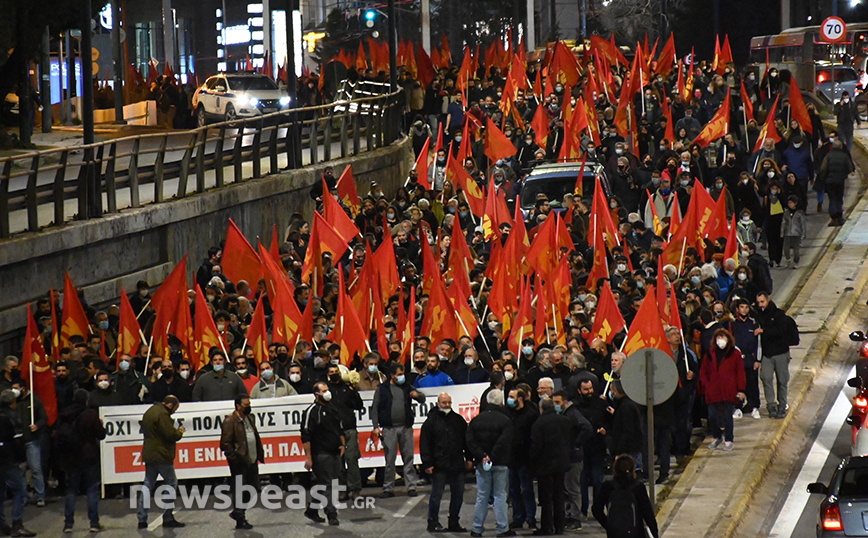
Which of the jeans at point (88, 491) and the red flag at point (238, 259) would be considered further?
the red flag at point (238, 259)

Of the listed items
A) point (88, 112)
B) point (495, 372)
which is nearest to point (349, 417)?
point (495, 372)

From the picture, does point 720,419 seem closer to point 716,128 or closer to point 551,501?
point 551,501

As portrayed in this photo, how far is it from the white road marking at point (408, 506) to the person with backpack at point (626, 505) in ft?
11.5

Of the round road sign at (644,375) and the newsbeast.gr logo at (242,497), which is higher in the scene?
the round road sign at (644,375)

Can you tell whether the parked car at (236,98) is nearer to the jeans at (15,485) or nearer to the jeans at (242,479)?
the jeans at (242,479)

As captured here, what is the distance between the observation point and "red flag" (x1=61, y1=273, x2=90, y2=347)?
17297 millimetres

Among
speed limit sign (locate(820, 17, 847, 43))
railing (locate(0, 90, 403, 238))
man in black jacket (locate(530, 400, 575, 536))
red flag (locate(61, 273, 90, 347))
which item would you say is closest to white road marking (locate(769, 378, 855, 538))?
man in black jacket (locate(530, 400, 575, 536))

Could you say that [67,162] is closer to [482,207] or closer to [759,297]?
[482,207]

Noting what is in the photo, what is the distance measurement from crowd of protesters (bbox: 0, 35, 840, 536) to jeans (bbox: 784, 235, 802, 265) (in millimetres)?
45

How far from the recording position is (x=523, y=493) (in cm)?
1416

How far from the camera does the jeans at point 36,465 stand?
14.8m

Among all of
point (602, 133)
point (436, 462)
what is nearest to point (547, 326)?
point (436, 462)

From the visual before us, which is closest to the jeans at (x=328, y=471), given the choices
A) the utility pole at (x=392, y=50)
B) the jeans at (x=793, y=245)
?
the jeans at (x=793, y=245)

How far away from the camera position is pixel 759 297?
1712 centimetres
